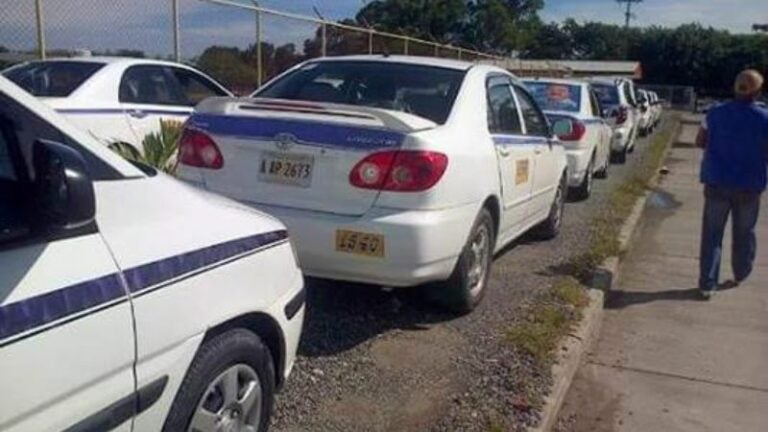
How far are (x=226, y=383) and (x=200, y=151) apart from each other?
2213 mm

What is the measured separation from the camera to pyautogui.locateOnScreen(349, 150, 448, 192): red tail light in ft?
14.3

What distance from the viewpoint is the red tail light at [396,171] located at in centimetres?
437

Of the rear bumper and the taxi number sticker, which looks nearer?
the rear bumper

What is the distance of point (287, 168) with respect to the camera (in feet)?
14.8

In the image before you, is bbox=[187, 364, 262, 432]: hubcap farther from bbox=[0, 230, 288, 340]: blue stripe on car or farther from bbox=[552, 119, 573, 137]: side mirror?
bbox=[552, 119, 573, 137]: side mirror

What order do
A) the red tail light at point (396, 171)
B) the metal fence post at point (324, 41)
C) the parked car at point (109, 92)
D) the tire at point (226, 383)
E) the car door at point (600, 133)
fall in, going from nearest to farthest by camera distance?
1. the tire at point (226, 383)
2. the red tail light at point (396, 171)
3. the parked car at point (109, 92)
4. the car door at point (600, 133)
5. the metal fence post at point (324, 41)

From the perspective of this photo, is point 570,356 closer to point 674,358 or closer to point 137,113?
point 674,358

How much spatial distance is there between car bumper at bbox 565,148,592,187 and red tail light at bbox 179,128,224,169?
639 cm

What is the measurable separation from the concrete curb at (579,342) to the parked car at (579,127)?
2.48m

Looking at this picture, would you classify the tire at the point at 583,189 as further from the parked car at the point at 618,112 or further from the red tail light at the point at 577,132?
the parked car at the point at 618,112

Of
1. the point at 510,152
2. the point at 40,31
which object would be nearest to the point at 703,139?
the point at 510,152

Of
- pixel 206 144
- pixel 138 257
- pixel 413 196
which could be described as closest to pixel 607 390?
pixel 413 196

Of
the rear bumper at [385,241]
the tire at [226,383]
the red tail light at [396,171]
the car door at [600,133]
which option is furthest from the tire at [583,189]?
the tire at [226,383]

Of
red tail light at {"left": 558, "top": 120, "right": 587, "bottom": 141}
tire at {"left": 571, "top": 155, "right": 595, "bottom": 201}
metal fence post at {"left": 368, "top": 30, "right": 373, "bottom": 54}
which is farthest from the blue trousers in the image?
metal fence post at {"left": 368, "top": 30, "right": 373, "bottom": 54}
